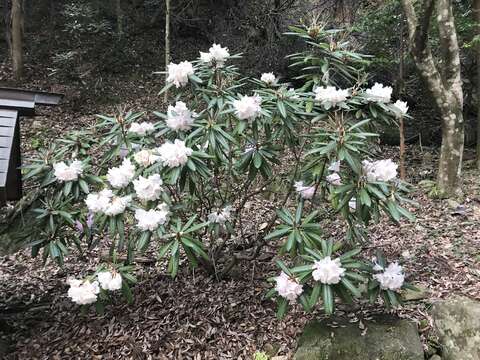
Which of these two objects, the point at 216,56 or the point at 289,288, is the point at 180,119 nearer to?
the point at 216,56

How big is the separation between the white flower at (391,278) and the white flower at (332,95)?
1.07 m

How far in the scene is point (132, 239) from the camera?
9.37 feet

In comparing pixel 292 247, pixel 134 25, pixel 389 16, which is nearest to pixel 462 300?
pixel 292 247

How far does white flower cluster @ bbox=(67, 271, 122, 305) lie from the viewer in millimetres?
2572

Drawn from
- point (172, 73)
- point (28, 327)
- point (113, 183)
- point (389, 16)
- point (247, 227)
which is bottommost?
point (28, 327)

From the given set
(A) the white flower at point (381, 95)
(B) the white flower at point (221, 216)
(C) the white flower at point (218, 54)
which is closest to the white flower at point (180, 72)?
(C) the white flower at point (218, 54)

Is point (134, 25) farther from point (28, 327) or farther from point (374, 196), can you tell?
point (374, 196)

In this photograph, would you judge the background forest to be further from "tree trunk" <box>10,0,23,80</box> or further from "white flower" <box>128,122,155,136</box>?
"tree trunk" <box>10,0,23,80</box>

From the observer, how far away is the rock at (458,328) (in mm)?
2574

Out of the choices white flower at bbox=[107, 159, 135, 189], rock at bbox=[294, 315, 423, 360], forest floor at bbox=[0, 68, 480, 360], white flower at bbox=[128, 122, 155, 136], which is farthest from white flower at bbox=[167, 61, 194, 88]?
rock at bbox=[294, 315, 423, 360]

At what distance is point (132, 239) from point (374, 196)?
1565 mm

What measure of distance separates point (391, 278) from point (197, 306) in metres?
1.55

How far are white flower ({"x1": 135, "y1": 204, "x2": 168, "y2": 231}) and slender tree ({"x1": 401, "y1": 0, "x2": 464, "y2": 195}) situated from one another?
382 centimetres

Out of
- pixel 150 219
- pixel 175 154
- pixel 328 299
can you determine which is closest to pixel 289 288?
pixel 328 299
